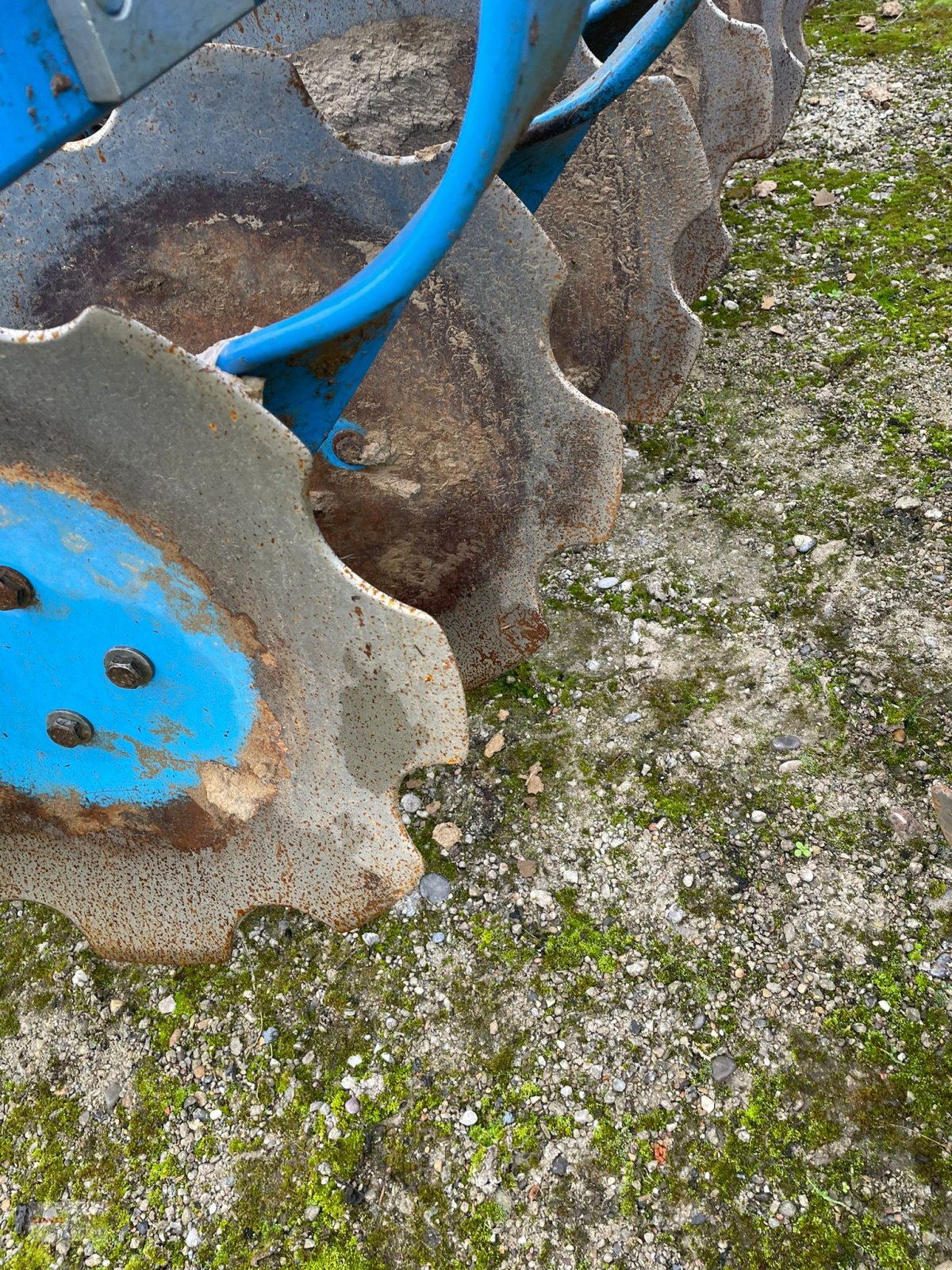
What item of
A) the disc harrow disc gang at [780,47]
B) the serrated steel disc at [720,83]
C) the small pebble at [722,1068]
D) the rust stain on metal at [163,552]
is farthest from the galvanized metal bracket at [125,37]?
the disc harrow disc gang at [780,47]

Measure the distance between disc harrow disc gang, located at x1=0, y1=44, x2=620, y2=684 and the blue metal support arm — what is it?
327 mm

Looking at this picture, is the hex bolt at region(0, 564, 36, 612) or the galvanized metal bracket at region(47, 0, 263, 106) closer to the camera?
the galvanized metal bracket at region(47, 0, 263, 106)

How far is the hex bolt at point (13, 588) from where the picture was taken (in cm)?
159

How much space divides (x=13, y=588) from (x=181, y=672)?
31 cm

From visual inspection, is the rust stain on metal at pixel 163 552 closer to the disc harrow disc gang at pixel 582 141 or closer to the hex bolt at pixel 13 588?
the hex bolt at pixel 13 588

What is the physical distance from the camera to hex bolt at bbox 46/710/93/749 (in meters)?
1.75

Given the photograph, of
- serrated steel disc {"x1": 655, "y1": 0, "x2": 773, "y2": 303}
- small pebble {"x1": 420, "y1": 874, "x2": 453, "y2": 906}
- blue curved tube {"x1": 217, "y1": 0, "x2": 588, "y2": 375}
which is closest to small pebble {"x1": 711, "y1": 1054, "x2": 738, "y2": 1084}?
small pebble {"x1": 420, "y1": 874, "x2": 453, "y2": 906}

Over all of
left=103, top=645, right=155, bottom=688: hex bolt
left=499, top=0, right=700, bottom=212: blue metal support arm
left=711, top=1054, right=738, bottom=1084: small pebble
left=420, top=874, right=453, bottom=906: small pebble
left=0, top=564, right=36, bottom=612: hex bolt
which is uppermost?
left=499, top=0, right=700, bottom=212: blue metal support arm

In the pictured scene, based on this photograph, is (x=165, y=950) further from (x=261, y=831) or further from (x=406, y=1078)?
(x=406, y=1078)

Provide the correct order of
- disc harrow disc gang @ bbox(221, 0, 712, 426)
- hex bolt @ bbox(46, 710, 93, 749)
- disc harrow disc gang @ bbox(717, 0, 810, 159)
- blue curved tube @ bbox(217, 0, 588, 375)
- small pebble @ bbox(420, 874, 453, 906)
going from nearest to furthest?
blue curved tube @ bbox(217, 0, 588, 375) → hex bolt @ bbox(46, 710, 93, 749) → small pebble @ bbox(420, 874, 453, 906) → disc harrow disc gang @ bbox(221, 0, 712, 426) → disc harrow disc gang @ bbox(717, 0, 810, 159)

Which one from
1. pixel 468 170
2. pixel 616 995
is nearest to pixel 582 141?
pixel 468 170

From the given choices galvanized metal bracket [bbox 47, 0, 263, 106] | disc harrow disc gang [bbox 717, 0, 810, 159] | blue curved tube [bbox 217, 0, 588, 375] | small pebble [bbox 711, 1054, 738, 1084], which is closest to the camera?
galvanized metal bracket [bbox 47, 0, 263, 106]

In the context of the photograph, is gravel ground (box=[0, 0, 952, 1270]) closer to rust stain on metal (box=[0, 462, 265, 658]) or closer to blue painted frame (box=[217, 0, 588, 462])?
rust stain on metal (box=[0, 462, 265, 658])

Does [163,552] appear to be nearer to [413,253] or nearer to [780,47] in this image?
[413,253]
